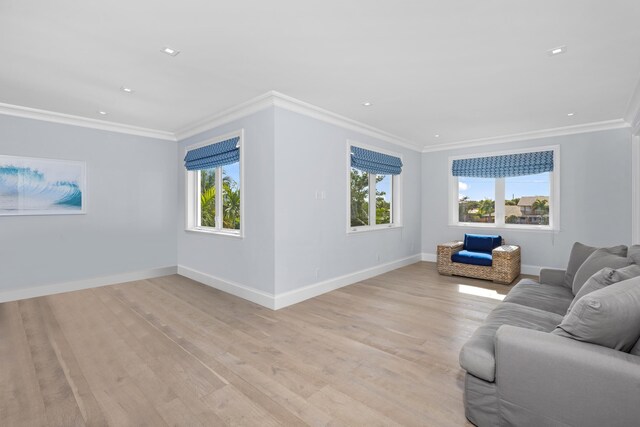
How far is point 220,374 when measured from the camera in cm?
228

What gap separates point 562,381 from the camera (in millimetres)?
1479

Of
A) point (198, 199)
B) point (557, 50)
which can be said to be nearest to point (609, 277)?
point (557, 50)

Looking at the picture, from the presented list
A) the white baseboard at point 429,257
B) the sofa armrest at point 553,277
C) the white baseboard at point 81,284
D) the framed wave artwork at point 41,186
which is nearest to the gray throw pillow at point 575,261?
the sofa armrest at point 553,277

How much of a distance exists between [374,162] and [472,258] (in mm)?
2245

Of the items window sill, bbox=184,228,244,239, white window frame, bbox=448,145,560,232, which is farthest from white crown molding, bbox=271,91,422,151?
window sill, bbox=184,228,244,239

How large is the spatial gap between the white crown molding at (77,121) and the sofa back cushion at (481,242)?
5588mm

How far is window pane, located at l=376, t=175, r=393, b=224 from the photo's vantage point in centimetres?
574

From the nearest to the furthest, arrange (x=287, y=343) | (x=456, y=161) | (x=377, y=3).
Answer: (x=377, y=3), (x=287, y=343), (x=456, y=161)

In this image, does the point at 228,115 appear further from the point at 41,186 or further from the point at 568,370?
the point at 568,370

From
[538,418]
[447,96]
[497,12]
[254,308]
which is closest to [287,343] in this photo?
[254,308]

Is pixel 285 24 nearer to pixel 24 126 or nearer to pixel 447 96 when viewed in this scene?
pixel 447 96

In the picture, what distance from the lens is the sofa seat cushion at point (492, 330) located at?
1.71m

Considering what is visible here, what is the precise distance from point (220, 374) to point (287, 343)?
667 millimetres

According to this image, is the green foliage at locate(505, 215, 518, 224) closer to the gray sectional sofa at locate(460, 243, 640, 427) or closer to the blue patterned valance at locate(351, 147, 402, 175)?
the blue patterned valance at locate(351, 147, 402, 175)
